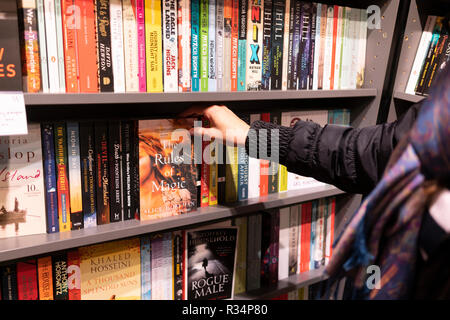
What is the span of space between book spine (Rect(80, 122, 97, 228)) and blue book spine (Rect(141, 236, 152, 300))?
0.58 feet

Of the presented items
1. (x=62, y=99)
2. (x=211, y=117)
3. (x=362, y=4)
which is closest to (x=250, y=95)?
(x=211, y=117)

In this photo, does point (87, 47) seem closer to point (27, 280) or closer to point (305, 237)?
point (27, 280)

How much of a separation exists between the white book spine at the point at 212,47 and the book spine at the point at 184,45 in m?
0.06

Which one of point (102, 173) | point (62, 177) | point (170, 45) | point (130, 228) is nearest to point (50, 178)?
point (62, 177)

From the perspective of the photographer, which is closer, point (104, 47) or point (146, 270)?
point (104, 47)

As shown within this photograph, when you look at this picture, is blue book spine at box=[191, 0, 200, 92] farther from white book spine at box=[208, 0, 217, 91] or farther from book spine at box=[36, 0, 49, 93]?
book spine at box=[36, 0, 49, 93]

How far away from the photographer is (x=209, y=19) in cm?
112

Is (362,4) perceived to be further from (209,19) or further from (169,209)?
(169,209)

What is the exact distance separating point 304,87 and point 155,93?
1.78 feet

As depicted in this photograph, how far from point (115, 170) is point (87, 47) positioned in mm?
334

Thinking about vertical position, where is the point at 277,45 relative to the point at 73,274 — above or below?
above

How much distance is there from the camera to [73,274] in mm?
1082

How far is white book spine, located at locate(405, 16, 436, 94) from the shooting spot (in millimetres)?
1376

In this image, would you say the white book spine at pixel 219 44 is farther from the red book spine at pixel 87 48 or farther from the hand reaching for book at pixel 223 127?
the red book spine at pixel 87 48
